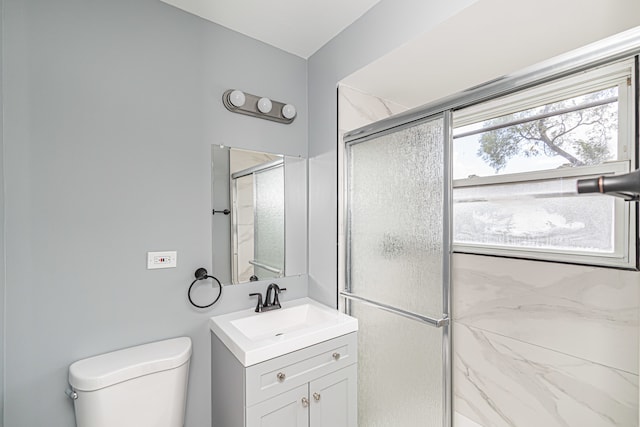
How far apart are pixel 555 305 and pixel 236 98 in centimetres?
204

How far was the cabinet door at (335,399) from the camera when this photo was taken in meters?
1.40

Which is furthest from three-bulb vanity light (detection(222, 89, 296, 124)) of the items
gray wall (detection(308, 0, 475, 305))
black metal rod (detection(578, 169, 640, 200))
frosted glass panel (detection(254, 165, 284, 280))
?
black metal rod (detection(578, 169, 640, 200))

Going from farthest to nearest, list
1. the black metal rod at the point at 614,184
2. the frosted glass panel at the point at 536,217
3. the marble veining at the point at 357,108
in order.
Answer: the marble veining at the point at 357,108
the frosted glass panel at the point at 536,217
the black metal rod at the point at 614,184

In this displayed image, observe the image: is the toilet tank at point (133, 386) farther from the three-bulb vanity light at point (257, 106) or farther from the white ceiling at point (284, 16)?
the white ceiling at point (284, 16)

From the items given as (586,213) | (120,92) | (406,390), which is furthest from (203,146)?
(586,213)

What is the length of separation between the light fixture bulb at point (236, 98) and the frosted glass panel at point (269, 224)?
422mm

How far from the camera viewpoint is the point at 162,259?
1.47 metres

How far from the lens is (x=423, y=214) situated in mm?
1380

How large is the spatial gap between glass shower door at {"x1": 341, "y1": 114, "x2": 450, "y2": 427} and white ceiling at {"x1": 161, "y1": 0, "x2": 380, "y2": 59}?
2.26 feet

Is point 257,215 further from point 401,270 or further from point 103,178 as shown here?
point 401,270

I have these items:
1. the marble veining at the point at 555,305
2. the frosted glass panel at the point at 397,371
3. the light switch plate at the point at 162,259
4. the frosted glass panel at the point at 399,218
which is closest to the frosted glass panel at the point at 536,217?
the marble veining at the point at 555,305

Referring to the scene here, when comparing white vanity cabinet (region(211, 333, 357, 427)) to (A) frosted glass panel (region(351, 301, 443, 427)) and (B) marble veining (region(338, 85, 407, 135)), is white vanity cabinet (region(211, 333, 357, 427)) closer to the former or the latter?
(A) frosted glass panel (region(351, 301, 443, 427))

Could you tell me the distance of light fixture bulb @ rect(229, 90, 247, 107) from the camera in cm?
165

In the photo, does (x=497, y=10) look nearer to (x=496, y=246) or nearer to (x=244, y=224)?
(x=496, y=246)
